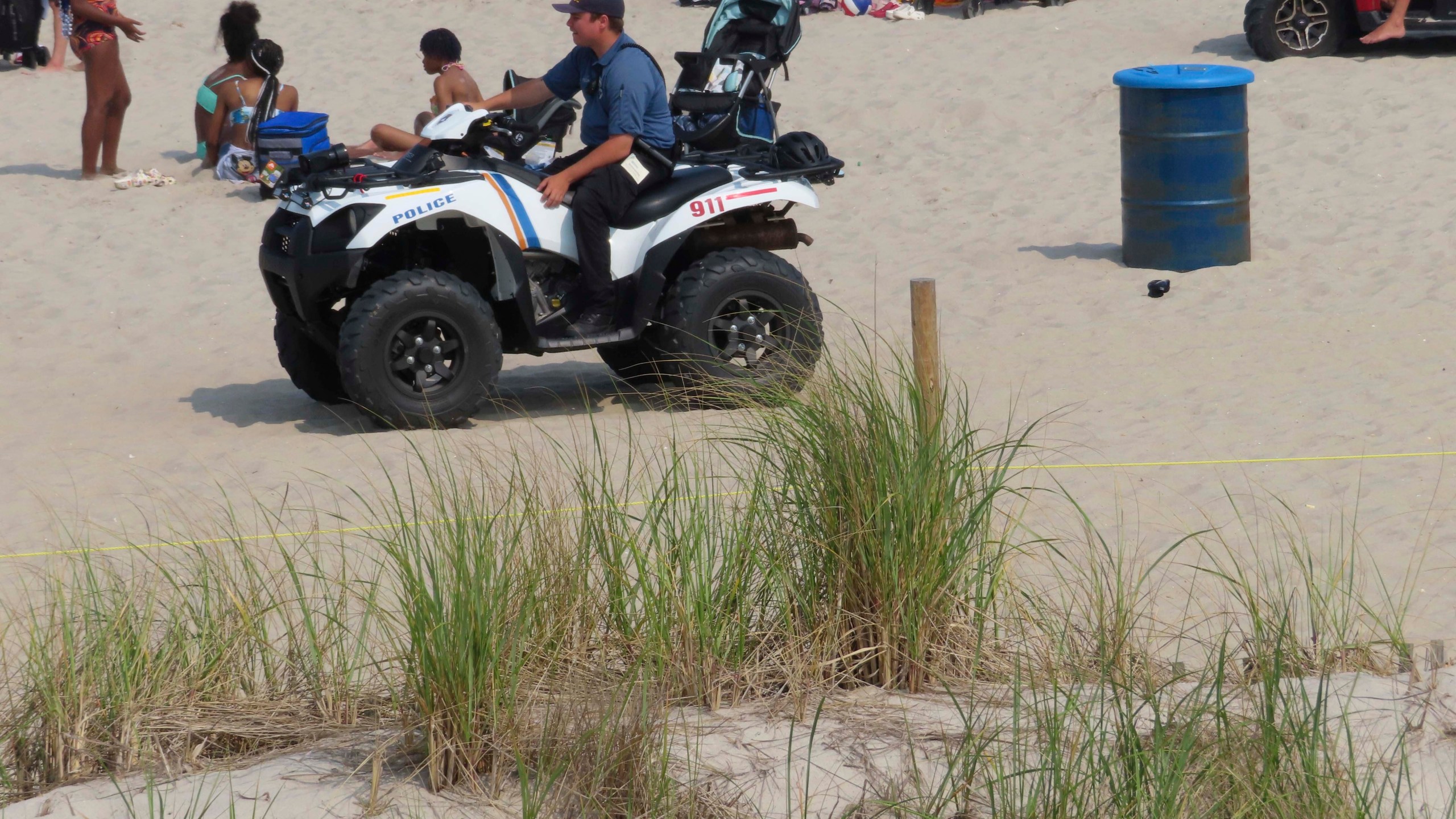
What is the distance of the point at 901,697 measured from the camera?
11.8 ft

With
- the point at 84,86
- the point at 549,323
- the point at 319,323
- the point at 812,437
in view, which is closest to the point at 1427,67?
the point at 549,323

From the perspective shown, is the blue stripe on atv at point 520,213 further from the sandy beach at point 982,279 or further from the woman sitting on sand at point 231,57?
the woman sitting on sand at point 231,57

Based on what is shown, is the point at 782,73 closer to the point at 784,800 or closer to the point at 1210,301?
the point at 1210,301

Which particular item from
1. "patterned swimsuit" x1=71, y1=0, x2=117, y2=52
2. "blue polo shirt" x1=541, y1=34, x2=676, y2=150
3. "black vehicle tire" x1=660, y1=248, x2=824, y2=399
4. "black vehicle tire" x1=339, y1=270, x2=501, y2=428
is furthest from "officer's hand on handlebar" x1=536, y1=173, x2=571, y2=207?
"patterned swimsuit" x1=71, y1=0, x2=117, y2=52

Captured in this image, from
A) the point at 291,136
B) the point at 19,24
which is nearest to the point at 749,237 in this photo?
the point at 291,136

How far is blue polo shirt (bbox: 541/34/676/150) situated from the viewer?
21.8ft

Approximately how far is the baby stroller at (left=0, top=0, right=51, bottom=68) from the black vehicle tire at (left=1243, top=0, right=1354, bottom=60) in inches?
449

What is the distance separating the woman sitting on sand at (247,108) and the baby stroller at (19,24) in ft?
13.9

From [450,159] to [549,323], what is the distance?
0.82 metres

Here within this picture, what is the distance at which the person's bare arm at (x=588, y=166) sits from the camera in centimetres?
662

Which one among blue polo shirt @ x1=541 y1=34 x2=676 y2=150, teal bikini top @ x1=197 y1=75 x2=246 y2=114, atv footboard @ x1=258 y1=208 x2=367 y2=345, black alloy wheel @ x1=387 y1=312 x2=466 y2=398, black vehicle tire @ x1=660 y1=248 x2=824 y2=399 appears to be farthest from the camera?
teal bikini top @ x1=197 y1=75 x2=246 y2=114

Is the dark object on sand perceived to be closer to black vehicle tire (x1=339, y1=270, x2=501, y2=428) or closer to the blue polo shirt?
the blue polo shirt

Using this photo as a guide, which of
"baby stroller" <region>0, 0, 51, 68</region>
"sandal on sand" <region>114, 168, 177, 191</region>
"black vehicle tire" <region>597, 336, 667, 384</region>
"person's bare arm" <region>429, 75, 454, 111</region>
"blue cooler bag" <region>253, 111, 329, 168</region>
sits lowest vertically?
"black vehicle tire" <region>597, 336, 667, 384</region>

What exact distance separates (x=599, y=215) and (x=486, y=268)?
57 centimetres
